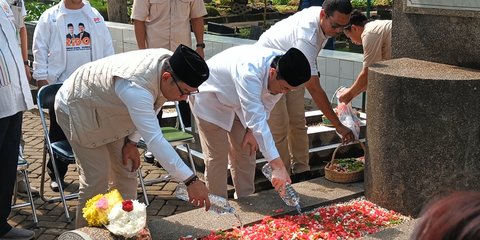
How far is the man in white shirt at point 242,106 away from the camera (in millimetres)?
4137

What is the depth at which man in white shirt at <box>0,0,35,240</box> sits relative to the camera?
4473 millimetres

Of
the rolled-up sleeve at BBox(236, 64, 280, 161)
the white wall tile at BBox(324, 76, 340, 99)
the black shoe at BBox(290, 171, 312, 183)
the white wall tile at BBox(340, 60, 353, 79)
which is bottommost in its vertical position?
the black shoe at BBox(290, 171, 312, 183)

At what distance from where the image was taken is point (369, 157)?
480 centimetres

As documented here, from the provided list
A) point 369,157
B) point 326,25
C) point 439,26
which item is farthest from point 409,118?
point 326,25

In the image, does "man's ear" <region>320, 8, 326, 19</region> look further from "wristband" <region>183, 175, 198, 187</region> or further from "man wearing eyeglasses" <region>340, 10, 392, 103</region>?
"wristband" <region>183, 175, 198, 187</region>

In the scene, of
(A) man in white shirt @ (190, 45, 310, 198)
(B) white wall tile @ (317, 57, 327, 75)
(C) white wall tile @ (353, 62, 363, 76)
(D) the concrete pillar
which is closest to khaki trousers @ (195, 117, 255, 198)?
(A) man in white shirt @ (190, 45, 310, 198)

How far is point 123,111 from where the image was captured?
4.01 meters

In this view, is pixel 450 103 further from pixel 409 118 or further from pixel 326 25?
pixel 326 25

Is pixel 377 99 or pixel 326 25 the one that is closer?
pixel 377 99

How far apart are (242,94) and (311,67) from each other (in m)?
1.09

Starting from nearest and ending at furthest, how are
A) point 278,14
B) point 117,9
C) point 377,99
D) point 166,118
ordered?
point 377,99 → point 166,118 → point 117,9 → point 278,14

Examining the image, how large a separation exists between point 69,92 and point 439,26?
8.69 feet

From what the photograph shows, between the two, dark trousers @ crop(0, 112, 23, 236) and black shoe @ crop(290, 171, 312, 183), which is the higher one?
dark trousers @ crop(0, 112, 23, 236)

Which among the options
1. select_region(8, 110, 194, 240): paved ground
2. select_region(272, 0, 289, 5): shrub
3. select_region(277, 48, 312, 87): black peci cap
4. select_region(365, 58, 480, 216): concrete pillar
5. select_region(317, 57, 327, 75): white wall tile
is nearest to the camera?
select_region(277, 48, 312, 87): black peci cap
